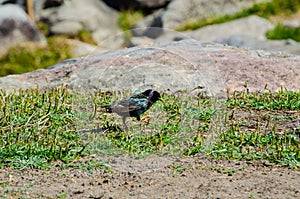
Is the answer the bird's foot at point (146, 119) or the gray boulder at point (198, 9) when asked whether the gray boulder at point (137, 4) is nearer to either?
the gray boulder at point (198, 9)

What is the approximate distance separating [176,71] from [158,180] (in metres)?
1.42

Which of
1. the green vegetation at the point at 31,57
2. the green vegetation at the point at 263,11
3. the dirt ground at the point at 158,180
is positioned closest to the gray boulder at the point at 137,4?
the green vegetation at the point at 263,11

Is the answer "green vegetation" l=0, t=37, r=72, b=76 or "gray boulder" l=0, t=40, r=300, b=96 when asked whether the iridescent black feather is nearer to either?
"gray boulder" l=0, t=40, r=300, b=96

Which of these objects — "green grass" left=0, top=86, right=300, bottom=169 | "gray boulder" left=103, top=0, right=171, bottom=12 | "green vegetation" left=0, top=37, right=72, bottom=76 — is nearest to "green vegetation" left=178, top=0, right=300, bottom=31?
"gray boulder" left=103, top=0, right=171, bottom=12

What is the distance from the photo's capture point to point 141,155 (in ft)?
14.5

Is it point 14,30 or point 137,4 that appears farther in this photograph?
point 137,4

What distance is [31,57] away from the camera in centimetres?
1176

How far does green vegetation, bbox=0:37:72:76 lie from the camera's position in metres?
11.3

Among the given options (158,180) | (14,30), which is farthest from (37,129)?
(14,30)

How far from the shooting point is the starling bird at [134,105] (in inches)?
187

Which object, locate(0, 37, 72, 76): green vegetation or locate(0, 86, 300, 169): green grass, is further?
locate(0, 37, 72, 76): green vegetation

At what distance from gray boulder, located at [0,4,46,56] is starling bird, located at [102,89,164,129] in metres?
7.63

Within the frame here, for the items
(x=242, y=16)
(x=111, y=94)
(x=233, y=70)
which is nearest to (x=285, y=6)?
(x=242, y=16)

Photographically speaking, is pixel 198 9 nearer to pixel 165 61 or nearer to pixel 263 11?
pixel 263 11
